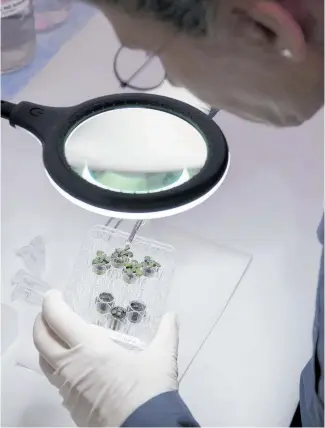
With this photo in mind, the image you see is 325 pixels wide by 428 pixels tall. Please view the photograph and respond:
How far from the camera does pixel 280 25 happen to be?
82 cm

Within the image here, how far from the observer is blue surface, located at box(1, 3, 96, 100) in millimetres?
1378

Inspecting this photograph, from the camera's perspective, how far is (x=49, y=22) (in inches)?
58.6

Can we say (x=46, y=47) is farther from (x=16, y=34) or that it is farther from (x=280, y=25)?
(x=280, y=25)

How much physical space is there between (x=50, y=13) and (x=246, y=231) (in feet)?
2.24

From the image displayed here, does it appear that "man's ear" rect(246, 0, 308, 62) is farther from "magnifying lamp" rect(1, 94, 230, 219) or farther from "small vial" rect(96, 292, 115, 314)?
"small vial" rect(96, 292, 115, 314)

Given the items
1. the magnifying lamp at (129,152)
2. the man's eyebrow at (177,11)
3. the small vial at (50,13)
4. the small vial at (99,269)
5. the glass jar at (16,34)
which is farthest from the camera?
the small vial at (50,13)

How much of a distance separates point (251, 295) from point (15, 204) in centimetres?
42

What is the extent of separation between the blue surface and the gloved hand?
0.63m

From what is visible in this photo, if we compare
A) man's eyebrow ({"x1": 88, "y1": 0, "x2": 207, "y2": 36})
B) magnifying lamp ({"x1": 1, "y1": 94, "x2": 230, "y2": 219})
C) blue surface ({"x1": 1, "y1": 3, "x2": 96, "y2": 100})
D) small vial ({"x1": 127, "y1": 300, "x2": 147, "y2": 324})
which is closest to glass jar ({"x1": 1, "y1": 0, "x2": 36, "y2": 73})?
blue surface ({"x1": 1, "y1": 3, "x2": 96, "y2": 100})

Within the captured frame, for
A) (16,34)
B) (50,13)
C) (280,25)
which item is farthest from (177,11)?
(50,13)

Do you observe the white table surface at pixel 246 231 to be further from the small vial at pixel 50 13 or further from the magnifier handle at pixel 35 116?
the magnifier handle at pixel 35 116

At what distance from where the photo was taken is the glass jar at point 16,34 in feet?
4.20

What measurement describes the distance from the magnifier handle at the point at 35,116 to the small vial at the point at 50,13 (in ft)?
2.28

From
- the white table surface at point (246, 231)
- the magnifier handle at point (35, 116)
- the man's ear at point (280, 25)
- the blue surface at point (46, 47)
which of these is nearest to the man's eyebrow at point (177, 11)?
the man's ear at point (280, 25)
